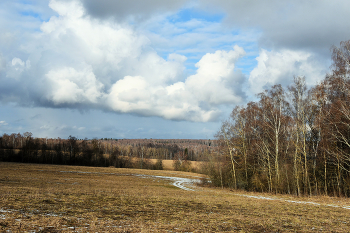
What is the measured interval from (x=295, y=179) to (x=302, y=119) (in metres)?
8.29

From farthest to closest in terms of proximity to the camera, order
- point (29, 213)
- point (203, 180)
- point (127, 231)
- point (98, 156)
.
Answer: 1. point (98, 156)
2. point (203, 180)
3. point (29, 213)
4. point (127, 231)

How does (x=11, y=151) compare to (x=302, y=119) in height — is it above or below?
below

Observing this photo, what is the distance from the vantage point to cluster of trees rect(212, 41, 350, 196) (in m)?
29.3

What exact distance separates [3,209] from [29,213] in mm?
1621

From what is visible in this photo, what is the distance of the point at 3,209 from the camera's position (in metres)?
12.6

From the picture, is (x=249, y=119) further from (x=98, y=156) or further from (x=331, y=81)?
(x=98, y=156)

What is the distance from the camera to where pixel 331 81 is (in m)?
31.3

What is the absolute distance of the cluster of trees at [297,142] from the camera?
29312mm

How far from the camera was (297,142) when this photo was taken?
3288cm

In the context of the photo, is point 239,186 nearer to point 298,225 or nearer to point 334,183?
point 334,183

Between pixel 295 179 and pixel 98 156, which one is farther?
pixel 98 156

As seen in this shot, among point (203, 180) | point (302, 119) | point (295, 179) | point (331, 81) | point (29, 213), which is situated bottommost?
point (203, 180)

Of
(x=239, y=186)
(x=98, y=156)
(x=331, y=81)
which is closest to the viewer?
(x=331, y=81)

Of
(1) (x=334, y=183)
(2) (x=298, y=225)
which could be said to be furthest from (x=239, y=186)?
(2) (x=298, y=225)
